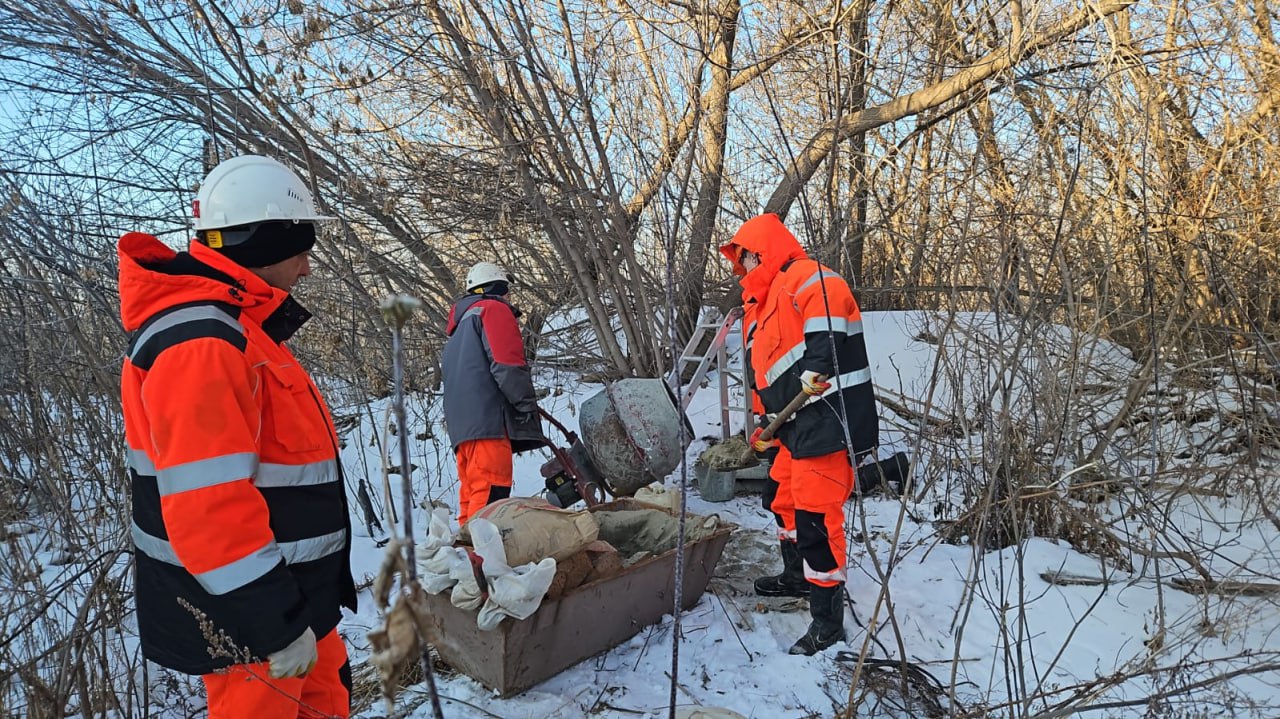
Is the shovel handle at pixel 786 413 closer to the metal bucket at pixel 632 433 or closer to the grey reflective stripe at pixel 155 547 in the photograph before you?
the metal bucket at pixel 632 433

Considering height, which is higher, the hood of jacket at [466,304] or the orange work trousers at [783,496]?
the hood of jacket at [466,304]

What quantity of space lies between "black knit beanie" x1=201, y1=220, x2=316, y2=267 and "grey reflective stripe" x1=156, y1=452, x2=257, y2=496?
0.68m

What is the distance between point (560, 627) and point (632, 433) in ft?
6.58

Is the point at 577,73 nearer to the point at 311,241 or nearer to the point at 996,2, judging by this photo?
the point at 311,241

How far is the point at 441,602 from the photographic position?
3125 millimetres

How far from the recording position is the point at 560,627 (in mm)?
3189

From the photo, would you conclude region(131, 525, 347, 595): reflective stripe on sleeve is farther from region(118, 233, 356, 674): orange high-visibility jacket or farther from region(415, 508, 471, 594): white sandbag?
region(415, 508, 471, 594): white sandbag

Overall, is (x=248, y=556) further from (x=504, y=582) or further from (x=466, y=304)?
(x=466, y=304)

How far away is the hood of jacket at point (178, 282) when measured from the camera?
1828mm

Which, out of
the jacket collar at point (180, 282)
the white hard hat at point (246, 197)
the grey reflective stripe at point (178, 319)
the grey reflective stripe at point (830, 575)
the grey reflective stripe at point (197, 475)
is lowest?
the grey reflective stripe at point (830, 575)

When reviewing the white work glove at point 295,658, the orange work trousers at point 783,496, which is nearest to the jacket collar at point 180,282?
the white work glove at point 295,658

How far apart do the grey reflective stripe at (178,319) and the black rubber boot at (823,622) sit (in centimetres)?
288

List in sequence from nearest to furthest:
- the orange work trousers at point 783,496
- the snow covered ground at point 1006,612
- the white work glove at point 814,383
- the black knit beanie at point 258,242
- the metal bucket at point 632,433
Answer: the black knit beanie at point 258,242, the snow covered ground at point 1006,612, the white work glove at point 814,383, the orange work trousers at point 783,496, the metal bucket at point 632,433

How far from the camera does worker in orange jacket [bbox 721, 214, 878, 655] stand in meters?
3.45
